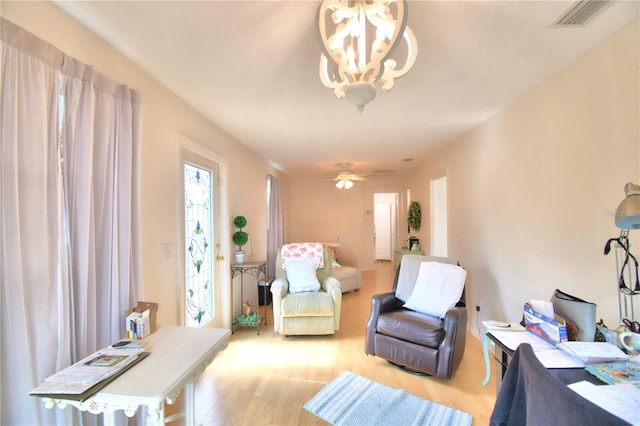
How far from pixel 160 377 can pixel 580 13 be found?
2.50 metres

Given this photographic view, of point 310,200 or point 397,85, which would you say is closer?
→ point 397,85

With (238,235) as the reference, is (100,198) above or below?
above

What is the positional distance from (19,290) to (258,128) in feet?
7.96

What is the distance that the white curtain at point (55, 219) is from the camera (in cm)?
104

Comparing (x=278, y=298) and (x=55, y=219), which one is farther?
(x=278, y=298)

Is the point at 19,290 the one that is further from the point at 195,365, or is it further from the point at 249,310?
the point at 249,310

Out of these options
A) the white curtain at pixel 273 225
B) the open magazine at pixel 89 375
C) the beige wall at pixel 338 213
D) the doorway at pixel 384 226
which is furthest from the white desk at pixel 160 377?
the doorway at pixel 384 226

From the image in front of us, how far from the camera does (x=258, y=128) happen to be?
10.1 ft

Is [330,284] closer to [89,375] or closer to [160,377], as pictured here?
[160,377]

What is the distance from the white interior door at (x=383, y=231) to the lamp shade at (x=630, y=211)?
753 centimetres

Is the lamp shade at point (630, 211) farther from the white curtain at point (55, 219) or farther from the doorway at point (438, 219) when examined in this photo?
the doorway at point (438, 219)

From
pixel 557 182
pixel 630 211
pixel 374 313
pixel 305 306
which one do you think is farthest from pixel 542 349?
pixel 305 306

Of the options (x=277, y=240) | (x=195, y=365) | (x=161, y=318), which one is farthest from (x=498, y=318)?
(x=277, y=240)

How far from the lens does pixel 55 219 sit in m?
1.19
